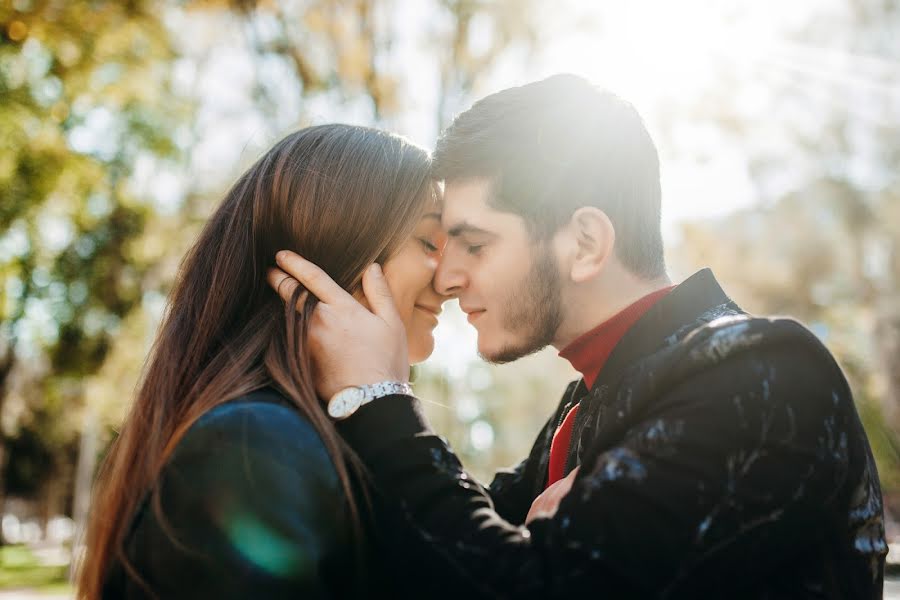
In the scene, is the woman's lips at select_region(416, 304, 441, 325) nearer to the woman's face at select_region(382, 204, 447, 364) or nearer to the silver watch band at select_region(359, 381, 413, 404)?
the woman's face at select_region(382, 204, 447, 364)

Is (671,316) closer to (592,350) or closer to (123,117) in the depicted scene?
(592,350)

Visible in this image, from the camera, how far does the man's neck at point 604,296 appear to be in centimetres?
284

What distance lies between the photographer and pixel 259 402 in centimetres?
206

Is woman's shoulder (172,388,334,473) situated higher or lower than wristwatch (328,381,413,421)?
lower

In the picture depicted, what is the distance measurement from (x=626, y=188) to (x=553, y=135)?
32cm

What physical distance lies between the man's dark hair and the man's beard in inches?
3.6

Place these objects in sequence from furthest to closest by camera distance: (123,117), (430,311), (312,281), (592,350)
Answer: (123,117)
(430,311)
(592,350)
(312,281)

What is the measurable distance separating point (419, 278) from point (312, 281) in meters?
0.49

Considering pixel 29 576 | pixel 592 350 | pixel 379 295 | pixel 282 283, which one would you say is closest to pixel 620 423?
pixel 592 350

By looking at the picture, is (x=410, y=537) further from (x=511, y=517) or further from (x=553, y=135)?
(x=553, y=135)

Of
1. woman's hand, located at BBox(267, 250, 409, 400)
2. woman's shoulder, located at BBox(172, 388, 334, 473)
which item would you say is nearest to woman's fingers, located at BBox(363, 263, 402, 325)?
woman's hand, located at BBox(267, 250, 409, 400)

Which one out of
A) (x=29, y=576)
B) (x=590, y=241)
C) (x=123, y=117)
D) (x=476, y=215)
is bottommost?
(x=29, y=576)

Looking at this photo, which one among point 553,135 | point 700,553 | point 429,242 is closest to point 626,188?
point 553,135

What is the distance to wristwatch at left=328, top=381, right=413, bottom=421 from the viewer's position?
2.20 meters
